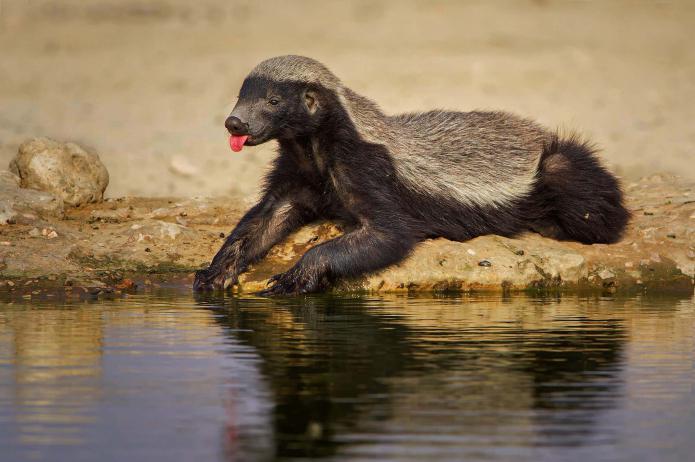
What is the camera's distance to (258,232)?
12312 millimetres

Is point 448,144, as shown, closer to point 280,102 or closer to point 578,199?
point 578,199

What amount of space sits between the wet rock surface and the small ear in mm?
1265

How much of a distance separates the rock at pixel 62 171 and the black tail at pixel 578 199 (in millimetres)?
5158

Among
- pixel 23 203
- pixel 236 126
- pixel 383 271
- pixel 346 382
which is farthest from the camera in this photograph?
pixel 23 203

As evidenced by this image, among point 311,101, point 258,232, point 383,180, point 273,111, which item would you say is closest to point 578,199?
point 383,180

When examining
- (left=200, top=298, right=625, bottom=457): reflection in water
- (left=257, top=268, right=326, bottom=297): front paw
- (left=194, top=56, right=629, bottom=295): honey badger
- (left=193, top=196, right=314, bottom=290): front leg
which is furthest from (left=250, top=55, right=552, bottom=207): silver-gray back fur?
(left=200, top=298, right=625, bottom=457): reflection in water

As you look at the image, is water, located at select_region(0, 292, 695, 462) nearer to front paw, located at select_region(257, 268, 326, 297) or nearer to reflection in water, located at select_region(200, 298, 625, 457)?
reflection in water, located at select_region(200, 298, 625, 457)

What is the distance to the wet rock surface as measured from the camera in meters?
11.8

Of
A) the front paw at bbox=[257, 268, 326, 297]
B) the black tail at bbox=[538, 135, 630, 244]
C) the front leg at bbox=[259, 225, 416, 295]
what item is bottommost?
the front paw at bbox=[257, 268, 326, 297]

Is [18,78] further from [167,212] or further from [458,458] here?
[458,458]

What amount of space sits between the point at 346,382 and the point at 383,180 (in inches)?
194

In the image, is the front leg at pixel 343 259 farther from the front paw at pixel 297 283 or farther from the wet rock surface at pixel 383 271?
the wet rock surface at pixel 383 271

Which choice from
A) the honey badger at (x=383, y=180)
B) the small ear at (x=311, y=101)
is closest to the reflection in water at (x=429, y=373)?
the honey badger at (x=383, y=180)

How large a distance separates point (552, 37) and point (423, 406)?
17971mm
